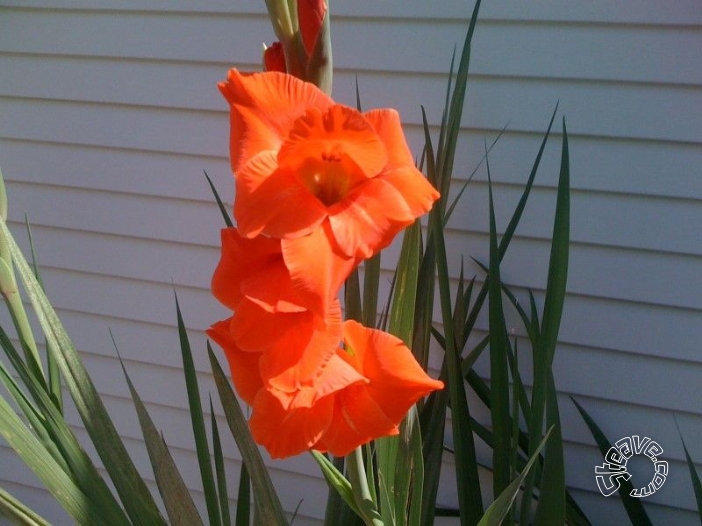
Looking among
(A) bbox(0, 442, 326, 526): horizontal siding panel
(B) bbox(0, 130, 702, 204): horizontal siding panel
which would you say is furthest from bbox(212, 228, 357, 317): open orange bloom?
(A) bbox(0, 442, 326, 526): horizontal siding panel

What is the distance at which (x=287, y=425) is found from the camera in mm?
468

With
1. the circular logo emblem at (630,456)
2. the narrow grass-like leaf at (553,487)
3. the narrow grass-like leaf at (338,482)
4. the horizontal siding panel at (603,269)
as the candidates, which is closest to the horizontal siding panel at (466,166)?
the horizontal siding panel at (603,269)

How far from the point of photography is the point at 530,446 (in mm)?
957

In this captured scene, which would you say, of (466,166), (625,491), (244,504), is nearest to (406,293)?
(244,504)

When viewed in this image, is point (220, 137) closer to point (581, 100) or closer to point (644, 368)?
point (581, 100)

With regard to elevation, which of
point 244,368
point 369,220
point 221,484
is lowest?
point 221,484

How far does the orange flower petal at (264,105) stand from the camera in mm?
430

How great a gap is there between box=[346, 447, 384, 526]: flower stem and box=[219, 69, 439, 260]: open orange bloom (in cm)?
23

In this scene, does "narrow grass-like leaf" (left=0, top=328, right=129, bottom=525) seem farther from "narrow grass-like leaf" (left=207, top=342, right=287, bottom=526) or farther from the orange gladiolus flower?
the orange gladiolus flower

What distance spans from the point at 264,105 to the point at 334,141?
0.17 ft

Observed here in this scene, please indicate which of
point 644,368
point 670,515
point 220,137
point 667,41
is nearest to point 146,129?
point 220,137

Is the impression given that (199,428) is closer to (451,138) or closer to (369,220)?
(451,138)

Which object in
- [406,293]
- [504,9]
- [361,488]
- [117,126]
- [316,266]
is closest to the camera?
[316,266]

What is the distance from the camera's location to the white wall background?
1321 mm
